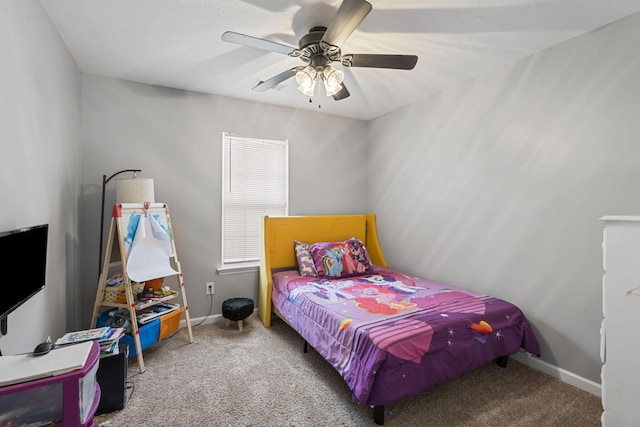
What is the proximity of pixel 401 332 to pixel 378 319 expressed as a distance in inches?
8.1

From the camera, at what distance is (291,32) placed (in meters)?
2.00

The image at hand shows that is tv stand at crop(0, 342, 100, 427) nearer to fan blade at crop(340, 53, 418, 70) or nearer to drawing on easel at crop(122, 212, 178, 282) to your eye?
drawing on easel at crop(122, 212, 178, 282)

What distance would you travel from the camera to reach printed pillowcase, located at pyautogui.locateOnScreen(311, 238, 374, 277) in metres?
3.06

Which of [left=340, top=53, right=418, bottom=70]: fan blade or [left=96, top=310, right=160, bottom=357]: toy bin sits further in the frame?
[left=96, top=310, right=160, bottom=357]: toy bin

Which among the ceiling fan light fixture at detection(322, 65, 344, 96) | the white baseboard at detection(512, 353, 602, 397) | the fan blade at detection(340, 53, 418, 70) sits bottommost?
the white baseboard at detection(512, 353, 602, 397)

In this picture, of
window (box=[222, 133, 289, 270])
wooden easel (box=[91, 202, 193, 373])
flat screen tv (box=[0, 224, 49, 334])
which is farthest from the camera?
window (box=[222, 133, 289, 270])

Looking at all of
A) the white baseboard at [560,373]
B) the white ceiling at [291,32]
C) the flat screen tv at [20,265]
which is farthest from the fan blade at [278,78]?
the white baseboard at [560,373]

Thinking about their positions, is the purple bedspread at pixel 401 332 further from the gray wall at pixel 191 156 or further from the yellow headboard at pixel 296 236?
the gray wall at pixel 191 156

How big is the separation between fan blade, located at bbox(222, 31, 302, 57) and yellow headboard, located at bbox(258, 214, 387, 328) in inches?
70.7

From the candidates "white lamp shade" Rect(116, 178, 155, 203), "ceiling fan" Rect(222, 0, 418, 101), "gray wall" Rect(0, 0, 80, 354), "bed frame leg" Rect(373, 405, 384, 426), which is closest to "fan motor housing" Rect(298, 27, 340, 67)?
"ceiling fan" Rect(222, 0, 418, 101)

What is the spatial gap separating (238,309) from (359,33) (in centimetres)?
255

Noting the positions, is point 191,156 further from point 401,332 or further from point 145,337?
point 401,332

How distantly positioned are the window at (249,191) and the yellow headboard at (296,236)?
0.80 feet

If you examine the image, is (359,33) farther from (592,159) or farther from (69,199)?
(69,199)
